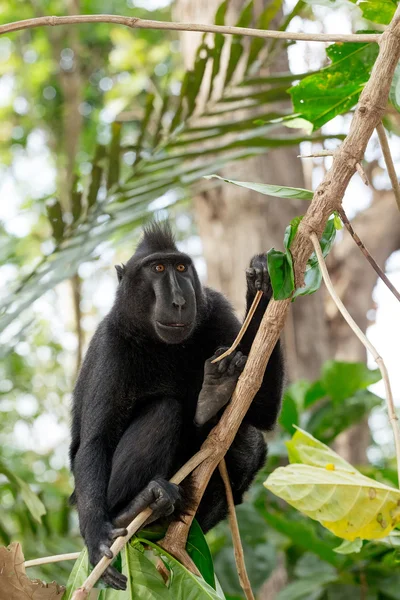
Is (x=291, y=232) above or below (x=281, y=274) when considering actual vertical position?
above

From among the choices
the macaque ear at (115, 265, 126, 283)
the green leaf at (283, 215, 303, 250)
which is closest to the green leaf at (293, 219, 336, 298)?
the green leaf at (283, 215, 303, 250)

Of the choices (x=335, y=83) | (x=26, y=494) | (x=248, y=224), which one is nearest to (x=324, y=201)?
(x=335, y=83)

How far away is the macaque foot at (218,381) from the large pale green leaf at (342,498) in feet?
4.15

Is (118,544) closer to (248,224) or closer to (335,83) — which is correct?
(335,83)

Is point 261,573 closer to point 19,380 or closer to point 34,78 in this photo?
point 19,380

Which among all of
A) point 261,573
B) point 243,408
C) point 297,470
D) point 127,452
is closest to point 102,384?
point 127,452

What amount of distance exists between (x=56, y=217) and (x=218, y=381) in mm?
1288

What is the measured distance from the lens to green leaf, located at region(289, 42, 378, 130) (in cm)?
284

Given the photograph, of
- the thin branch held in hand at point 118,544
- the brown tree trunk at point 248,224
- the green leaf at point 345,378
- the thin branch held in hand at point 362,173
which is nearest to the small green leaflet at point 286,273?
the thin branch held in hand at point 362,173

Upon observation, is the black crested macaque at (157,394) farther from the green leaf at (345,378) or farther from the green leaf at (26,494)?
the green leaf at (345,378)

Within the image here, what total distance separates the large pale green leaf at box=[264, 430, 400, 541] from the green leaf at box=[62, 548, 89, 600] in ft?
2.98

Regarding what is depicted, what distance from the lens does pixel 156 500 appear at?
2936 millimetres

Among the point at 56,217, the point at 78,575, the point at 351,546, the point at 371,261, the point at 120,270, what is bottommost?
the point at 351,546

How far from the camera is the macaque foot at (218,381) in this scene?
3135 mm
